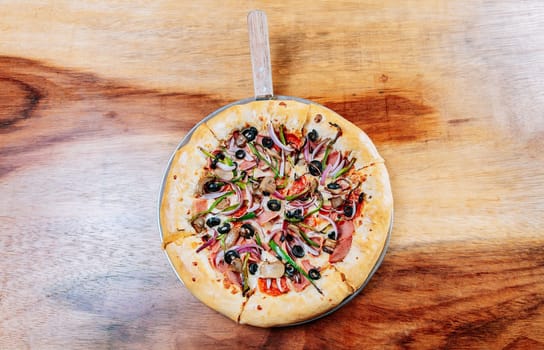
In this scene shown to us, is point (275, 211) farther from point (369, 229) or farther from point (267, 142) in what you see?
point (369, 229)

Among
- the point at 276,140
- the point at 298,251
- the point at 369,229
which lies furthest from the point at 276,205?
the point at 369,229

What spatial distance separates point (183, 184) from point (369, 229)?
42.4 inches

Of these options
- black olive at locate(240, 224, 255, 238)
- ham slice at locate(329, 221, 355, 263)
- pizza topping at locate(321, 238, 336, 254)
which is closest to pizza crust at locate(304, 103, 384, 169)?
ham slice at locate(329, 221, 355, 263)

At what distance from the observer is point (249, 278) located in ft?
8.26

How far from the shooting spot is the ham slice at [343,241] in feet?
8.20

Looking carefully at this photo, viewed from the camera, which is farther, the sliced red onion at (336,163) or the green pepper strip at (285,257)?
the sliced red onion at (336,163)

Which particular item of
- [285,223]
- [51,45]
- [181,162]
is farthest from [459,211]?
[51,45]

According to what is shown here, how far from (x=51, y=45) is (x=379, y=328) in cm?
294

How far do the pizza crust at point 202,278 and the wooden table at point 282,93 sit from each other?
0.99ft

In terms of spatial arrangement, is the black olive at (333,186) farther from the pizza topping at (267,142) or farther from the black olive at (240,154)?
the black olive at (240,154)

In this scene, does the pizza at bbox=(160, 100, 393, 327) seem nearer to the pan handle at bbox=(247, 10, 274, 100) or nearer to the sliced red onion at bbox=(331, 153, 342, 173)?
the sliced red onion at bbox=(331, 153, 342, 173)

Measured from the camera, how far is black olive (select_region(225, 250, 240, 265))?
2.54m

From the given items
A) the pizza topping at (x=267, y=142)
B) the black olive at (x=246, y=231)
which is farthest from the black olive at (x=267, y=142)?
the black olive at (x=246, y=231)

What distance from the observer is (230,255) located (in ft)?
8.36
